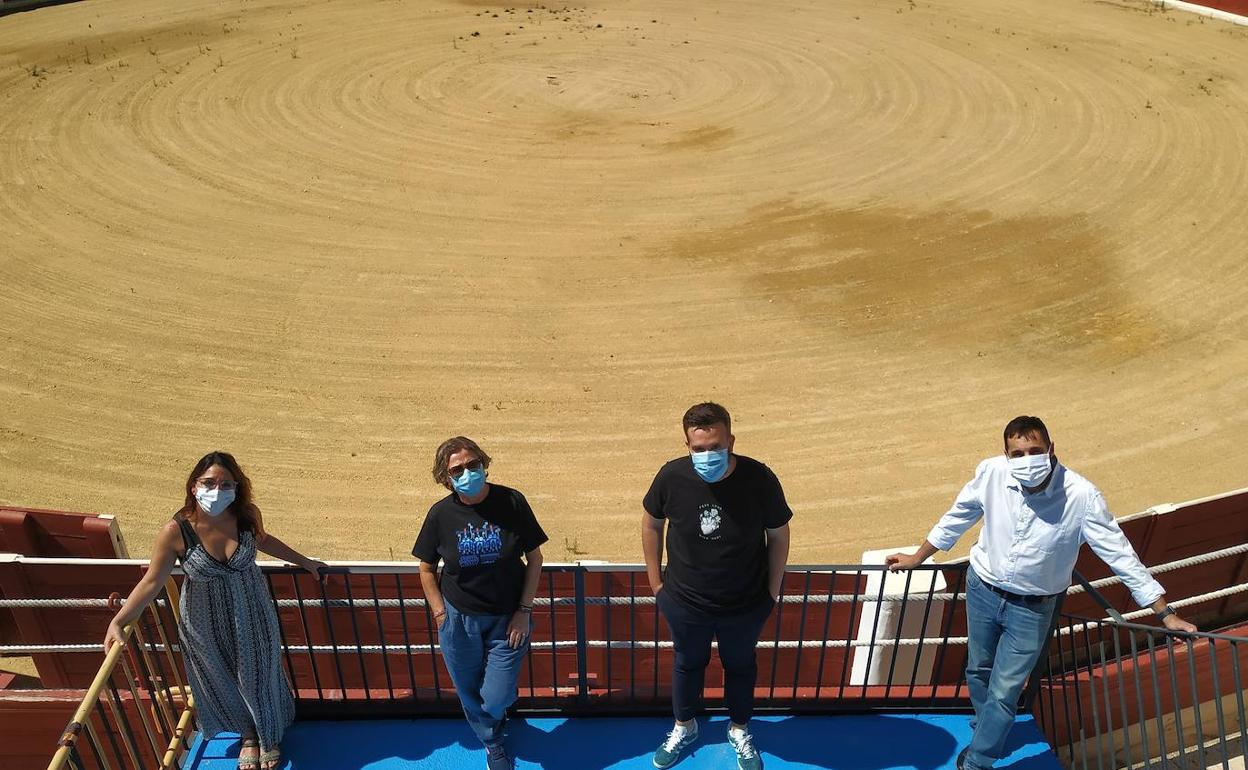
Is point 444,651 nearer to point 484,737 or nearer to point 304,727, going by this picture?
point 484,737

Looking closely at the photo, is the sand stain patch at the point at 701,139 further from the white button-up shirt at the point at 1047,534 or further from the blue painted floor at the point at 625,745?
the white button-up shirt at the point at 1047,534

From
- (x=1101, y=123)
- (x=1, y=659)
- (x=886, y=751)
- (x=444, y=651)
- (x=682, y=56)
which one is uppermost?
(x=682, y=56)

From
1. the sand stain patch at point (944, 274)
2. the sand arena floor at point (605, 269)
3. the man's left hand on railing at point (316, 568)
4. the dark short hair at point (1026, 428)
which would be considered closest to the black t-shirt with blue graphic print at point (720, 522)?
the dark short hair at point (1026, 428)

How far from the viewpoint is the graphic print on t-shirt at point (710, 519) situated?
4719 millimetres

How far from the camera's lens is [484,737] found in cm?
533

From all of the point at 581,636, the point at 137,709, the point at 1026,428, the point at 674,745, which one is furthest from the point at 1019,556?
the point at 137,709

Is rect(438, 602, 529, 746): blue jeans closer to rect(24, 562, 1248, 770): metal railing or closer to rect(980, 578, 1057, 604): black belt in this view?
rect(24, 562, 1248, 770): metal railing

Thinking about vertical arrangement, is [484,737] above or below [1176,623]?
below

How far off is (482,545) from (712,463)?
1.16 meters

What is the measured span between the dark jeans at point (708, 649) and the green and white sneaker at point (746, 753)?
0.09m

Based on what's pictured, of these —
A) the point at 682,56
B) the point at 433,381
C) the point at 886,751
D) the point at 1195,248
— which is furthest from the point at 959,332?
the point at 682,56

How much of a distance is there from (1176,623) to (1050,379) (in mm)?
7947

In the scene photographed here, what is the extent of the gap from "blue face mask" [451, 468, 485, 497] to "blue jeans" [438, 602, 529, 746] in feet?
2.16

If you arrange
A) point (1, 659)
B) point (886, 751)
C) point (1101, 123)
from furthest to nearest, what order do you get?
point (1101, 123) → point (1, 659) → point (886, 751)
